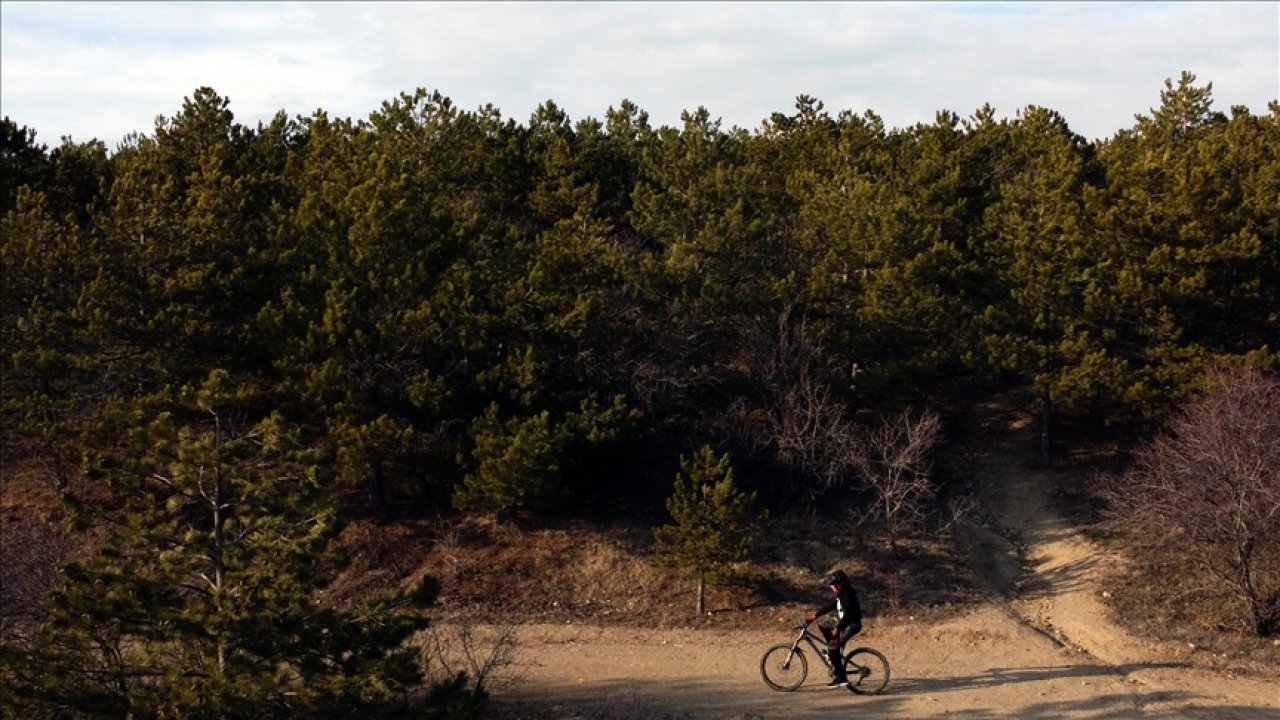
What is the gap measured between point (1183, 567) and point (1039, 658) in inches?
208

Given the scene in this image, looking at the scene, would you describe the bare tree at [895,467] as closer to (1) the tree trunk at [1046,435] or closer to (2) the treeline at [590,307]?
(2) the treeline at [590,307]

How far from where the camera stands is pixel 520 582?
69.8 ft

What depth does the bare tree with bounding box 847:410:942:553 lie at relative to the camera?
70.6 feet

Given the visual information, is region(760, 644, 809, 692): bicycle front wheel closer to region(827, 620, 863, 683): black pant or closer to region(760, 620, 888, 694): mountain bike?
region(760, 620, 888, 694): mountain bike

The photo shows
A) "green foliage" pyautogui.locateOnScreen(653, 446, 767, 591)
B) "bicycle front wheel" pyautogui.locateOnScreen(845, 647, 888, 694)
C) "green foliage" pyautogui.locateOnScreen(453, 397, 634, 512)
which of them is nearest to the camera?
"bicycle front wheel" pyautogui.locateOnScreen(845, 647, 888, 694)

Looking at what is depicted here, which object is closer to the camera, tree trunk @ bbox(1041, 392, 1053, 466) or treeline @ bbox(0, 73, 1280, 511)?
treeline @ bbox(0, 73, 1280, 511)

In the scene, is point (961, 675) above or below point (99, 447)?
below

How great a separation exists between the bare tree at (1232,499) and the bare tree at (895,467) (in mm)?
3879

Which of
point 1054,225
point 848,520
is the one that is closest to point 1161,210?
point 1054,225

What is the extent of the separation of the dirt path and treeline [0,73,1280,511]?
4.53 m

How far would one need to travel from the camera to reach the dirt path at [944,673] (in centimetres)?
1498

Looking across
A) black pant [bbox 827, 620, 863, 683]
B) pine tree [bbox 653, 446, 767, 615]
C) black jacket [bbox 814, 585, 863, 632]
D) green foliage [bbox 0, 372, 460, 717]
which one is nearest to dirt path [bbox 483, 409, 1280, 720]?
black pant [bbox 827, 620, 863, 683]

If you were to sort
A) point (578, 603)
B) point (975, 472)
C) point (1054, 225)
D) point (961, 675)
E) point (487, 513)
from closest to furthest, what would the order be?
point (961, 675), point (578, 603), point (487, 513), point (1054, 225), point (975, 472)

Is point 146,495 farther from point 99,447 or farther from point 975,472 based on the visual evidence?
point 975,472
